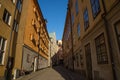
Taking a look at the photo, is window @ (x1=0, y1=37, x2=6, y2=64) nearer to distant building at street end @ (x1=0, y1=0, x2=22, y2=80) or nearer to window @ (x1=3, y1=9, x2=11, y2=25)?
distant building at street end @ (x1=0, y1=0, x2=22, y2=80)

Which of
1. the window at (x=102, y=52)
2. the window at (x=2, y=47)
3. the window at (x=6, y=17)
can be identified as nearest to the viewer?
the window at (x=102, y=52)

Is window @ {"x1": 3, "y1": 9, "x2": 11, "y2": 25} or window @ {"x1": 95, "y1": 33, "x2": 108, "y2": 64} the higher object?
window @ {"x1": 3, "y1": 9, "x2": 11, "y2": 25}

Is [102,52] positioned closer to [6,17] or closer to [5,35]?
[5,35]

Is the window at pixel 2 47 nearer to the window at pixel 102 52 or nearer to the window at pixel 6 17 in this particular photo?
the window at pixel 6 17

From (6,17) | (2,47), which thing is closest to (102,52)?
(2,47)

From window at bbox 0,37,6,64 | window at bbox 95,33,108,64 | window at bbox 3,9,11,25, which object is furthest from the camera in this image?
window at bbox 3,9,11,25

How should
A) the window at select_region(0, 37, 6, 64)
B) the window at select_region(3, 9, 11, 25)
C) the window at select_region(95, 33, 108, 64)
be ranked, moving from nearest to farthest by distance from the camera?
the window at select_region(95, 33, 108, 64), the window at select_region(0, 37, 6, 64), the window at select_region(3, 9, 11, 25)

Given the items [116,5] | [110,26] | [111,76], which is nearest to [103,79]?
[111,76]

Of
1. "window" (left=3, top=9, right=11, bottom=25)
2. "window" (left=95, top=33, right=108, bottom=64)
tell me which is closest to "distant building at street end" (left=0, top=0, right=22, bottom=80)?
"window" (left=3, top=9, right=11, bottom=25)

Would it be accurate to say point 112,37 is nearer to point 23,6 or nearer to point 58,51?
point 23,6

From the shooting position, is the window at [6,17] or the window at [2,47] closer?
the window at [2,47]

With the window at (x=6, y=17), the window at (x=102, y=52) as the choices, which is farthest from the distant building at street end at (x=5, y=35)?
the window at (x=102, y=52)

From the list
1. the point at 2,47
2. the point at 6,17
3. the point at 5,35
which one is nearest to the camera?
the point at 2,47

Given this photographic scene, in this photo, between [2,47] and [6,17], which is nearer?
[2,47]
